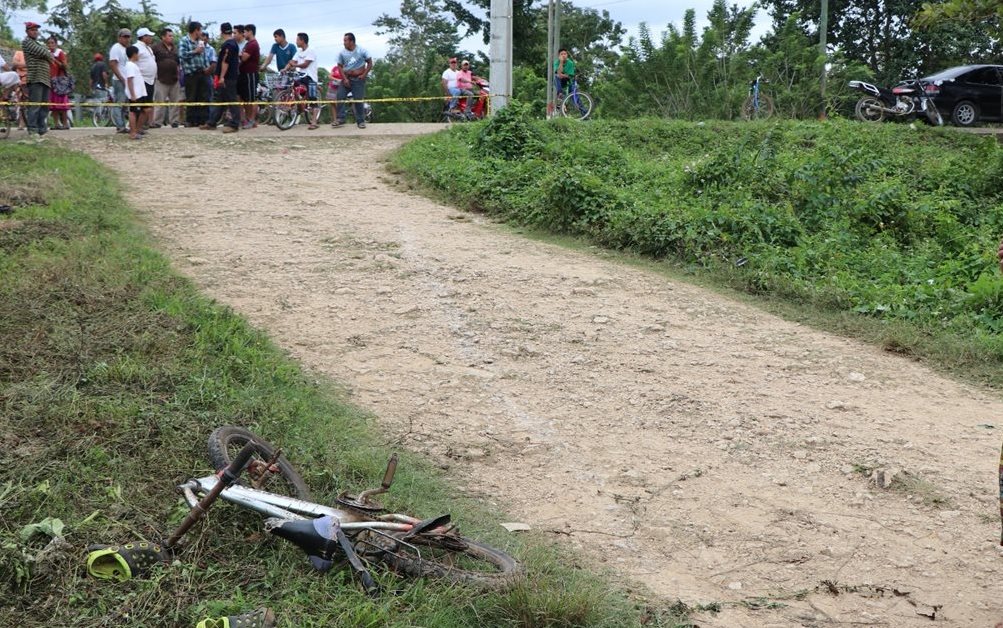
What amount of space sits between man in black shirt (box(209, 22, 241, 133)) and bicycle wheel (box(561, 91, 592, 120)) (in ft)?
22.6

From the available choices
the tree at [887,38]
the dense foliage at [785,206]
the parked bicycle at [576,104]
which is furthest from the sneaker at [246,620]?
the tree at [887,38]

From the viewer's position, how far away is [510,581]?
3951 millimetres

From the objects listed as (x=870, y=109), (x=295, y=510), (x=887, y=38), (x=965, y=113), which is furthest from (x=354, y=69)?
(x=887, y=38)

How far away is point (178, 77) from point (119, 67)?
39.5 inches

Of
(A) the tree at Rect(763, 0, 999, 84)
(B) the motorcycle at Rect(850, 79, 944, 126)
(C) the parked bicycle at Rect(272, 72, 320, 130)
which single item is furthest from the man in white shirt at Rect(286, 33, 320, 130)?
(A) the tree at Rect(763, 0, 999, 84)

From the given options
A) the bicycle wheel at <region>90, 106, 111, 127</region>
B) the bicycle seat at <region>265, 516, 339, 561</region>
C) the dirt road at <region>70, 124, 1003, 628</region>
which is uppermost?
the bicycle wheel at <region>90, 106, 111, 127</region>

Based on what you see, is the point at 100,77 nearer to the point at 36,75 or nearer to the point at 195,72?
the point at 195,72

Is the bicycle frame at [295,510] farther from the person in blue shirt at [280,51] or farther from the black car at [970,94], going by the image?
the black car at [970,94]

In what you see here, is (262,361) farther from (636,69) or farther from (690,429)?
(636,69)

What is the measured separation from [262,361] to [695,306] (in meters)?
3.79

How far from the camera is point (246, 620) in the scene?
142 inches

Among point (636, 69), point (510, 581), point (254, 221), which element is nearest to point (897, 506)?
point (510, 581)

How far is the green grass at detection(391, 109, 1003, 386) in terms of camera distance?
8375 millimetres

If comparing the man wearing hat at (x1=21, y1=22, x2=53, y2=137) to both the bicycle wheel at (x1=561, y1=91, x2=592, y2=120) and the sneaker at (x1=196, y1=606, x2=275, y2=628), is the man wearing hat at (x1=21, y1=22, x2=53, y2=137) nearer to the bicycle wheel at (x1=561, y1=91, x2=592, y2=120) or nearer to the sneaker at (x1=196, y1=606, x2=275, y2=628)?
the bicycle wheel at (x1=561, y1=91, x2=592, y2=120)
